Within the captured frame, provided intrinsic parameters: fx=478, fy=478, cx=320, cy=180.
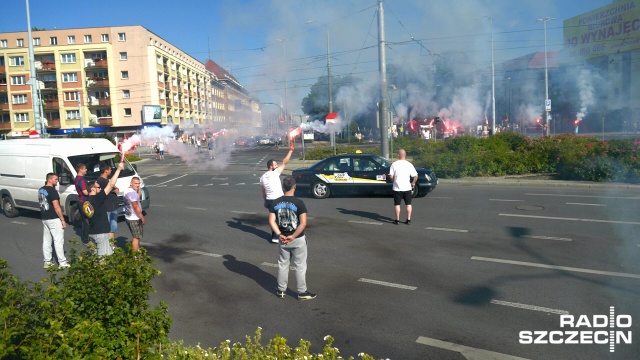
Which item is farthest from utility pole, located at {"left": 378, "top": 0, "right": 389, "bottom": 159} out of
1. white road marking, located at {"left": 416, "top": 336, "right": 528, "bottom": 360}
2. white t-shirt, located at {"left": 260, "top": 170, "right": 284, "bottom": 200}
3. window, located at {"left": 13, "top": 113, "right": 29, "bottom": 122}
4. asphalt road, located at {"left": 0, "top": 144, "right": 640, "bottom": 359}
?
window, located at {"left": 13, "top": 113, "right": 29, "bottom": 122}

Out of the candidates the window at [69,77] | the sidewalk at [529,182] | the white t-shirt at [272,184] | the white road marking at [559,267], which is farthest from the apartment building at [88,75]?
the white road marking at [559,267]

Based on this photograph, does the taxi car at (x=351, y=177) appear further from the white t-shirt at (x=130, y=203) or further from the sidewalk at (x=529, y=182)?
the white t-shirt at (x=130, y=203)

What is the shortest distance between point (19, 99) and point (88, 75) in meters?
10.6

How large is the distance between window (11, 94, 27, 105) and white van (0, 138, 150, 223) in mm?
59404

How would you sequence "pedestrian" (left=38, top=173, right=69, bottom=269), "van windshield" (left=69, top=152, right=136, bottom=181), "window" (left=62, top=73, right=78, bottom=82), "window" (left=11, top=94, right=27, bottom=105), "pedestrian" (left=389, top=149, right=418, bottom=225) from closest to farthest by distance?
"pedestrian" (left=38, top=173, right=69, bottom=269) < "pedestrian" (left=389, top=149, right=418, bottom=225) < "van windshield" (left=69, top=152, right=136, bottom=181) < "window" (left=62, top=73, right=78, bottom=82) < "window" (left=11, top=94, right=27, bottom=105)

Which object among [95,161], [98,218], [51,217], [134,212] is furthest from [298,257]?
[95,161]

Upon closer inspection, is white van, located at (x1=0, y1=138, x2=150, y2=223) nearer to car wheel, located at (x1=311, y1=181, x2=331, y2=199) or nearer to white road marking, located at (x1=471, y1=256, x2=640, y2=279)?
car wheel, located at (x1=311, y1=181, x2=331, y2=199)

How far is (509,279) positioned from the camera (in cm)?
707

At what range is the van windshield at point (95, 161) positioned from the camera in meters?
13.4

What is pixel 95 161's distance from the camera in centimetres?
1391

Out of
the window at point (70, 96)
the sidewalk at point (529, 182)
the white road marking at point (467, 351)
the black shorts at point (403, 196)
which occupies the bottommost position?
the white road marking at point (467, 351)

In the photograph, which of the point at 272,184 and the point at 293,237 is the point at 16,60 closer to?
the point at 272,184

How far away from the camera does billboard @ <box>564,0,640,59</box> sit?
14352 mm

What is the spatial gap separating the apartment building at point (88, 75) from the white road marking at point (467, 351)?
55.8 metres
